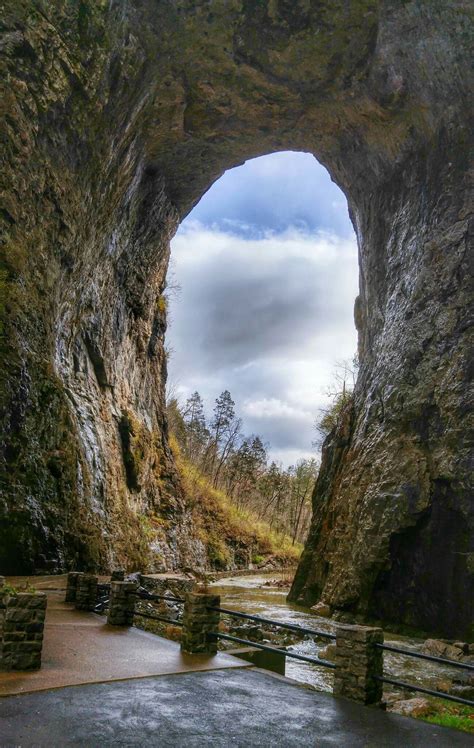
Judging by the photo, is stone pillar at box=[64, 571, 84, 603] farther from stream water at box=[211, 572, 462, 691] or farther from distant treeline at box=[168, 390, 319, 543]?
distant treeline at box=[168, 390, 319, 543]

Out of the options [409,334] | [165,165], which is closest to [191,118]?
[165,165]

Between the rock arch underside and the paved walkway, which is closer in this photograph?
the paved walkway

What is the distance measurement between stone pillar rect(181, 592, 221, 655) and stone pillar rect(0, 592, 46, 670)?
2.56 metres

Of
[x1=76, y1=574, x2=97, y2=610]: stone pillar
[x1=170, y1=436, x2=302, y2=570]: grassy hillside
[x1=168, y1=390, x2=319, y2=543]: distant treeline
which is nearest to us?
[x1=76, y1=574, x2=97, y2=610]: stone pillar

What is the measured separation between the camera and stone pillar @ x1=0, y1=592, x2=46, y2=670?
25.1ft

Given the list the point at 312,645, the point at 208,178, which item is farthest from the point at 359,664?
the point at 208,178

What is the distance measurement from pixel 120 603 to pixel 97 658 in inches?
122

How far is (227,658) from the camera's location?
9578mm

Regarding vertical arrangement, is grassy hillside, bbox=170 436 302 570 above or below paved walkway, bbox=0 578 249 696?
above

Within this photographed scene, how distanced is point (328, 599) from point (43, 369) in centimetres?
1292

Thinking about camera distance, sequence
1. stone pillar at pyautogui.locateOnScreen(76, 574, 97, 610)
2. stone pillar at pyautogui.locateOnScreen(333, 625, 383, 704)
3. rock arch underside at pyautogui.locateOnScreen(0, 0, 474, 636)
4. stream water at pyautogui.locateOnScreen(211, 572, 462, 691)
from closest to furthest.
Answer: stone pillar at pyautogui.locateOnScreen(333, 625, 383, 704) < stream water at pyautogui.locateOnScreen(211, 572, 462, 691) < stone pillar at pyautogui.locateOnScreen(76, 574, 97, 610) < rock arch underside at pyautogui.locateOnScreen(0, 0, 474, 636)

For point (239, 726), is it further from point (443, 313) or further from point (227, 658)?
point (443, 313)

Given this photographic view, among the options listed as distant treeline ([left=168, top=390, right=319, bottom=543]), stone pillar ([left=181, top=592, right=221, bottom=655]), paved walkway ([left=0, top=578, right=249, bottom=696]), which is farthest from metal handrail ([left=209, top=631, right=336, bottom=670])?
distant treeline ([left=168, top=390, right=319, bottom=543])

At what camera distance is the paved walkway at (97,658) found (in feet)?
24.2
